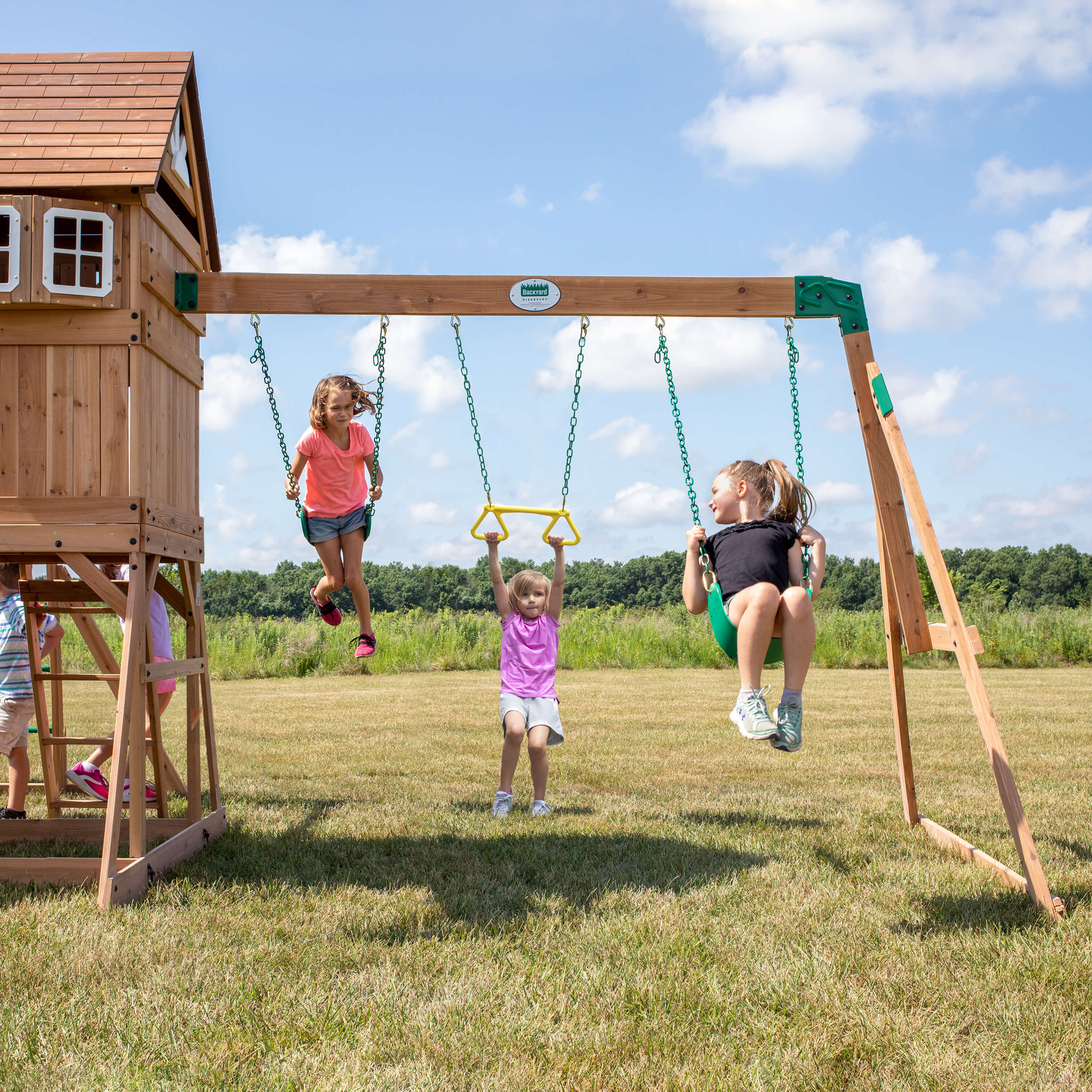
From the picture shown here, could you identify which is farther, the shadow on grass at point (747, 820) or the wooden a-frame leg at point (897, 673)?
the shadow on grass at point (747, 820)

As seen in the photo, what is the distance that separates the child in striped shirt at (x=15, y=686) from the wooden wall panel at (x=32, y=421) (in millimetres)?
1663

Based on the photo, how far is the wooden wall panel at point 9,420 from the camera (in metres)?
5.78

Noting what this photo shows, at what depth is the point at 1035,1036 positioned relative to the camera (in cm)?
354

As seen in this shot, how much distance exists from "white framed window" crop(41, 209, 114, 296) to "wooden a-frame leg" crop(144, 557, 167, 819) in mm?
1577

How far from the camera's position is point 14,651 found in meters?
7.27

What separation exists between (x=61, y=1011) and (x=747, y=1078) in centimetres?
251

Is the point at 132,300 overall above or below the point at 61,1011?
above

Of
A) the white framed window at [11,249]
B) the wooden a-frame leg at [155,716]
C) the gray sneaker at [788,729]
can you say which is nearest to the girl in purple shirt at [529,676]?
the gray sneaker at [788,729]

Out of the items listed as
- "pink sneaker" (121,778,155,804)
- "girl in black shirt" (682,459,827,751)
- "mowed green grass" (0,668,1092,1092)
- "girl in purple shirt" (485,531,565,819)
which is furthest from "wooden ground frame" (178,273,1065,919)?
"pink sneaker" (121,778,155,804)

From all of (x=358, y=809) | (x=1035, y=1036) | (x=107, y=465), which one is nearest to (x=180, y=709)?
(x=358, y=809)

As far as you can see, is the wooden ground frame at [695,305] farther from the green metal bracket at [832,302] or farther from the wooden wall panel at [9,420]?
the wooden wall panel at [9,420]

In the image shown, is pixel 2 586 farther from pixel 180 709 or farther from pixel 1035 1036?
pixel 180 709

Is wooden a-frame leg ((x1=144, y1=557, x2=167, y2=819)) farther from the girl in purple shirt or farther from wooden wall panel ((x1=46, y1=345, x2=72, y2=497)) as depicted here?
the girl in purple shirt

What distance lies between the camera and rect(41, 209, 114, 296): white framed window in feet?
18.6
